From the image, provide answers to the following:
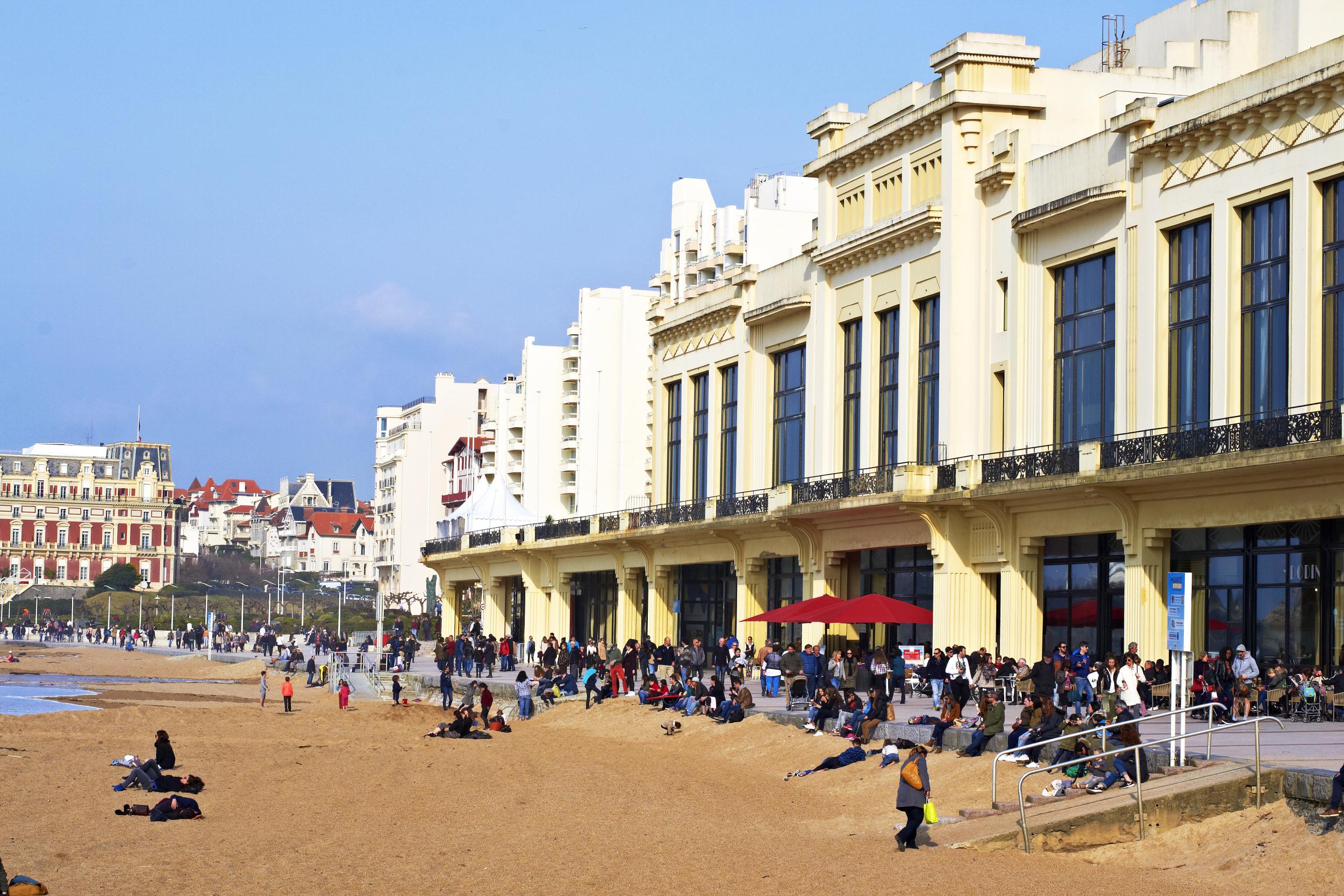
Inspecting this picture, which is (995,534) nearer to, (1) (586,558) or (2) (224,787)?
A: (2) (224,787)

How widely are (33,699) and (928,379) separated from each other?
34.7 meters

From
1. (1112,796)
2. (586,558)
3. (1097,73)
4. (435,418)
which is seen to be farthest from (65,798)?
(435,418)

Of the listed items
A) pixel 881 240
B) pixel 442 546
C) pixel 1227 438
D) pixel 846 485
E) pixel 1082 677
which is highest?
pixel 881 240

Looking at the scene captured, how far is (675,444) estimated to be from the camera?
5766 cm

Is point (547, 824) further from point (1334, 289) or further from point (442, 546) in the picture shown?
point (442, 546)

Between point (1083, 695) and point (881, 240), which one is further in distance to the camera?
point (881, 240)

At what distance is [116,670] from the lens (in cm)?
8188

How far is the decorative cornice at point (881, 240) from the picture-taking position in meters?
39.9

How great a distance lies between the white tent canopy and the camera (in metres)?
73.1

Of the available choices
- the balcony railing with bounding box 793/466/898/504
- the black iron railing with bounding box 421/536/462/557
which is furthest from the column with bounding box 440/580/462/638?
the balcony railing with bounding box 793/466/898/504

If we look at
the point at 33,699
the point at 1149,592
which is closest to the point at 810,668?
the point at 1149,592

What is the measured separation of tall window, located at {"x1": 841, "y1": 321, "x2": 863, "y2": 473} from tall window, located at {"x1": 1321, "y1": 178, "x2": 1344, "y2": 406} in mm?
16413

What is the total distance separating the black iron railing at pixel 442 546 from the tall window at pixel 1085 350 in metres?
43.4

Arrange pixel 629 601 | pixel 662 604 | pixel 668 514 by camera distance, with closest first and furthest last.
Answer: pixel 668 514 < pixel 662 604 < pixel 629 601
